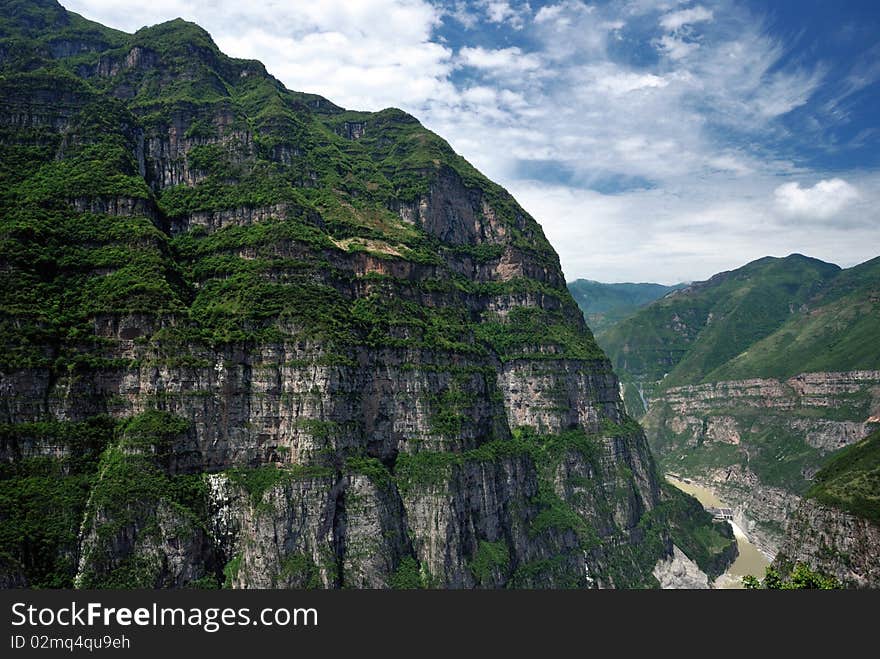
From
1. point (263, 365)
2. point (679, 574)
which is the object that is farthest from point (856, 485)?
point (263, 365)

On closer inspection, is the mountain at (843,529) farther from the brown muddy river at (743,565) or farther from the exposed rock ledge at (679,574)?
the brown muddy river at (743,565)

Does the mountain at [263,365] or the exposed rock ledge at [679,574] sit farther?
the exposed rock ledge at [679,574]

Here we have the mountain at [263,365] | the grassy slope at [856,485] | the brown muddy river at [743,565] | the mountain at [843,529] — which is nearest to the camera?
the mountain at [263,365]

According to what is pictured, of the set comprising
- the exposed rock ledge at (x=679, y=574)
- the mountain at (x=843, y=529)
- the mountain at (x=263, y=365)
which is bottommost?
the exposed rock ledge at (x=679, y=574)

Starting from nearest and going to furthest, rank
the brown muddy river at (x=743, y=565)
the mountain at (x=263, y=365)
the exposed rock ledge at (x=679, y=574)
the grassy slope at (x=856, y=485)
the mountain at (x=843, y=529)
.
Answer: the mountain at (x=263, y=365) < the mountain at (x=843, y=529) < the grassy slope at (x=856, y=485) < the exposed rock ledge at (x=679, y=574) < the brown muddy river at (x=743, y=565)

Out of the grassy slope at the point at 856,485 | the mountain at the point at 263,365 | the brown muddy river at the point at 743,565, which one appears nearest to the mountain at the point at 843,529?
the grassy slope at the point at 856,485

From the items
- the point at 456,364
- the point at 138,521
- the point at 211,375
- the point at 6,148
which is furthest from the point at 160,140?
the point at 138,521

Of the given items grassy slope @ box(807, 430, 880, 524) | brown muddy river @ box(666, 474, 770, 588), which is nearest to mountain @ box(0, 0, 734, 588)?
brown muddy river @ box(666, 474, 770, 588)
